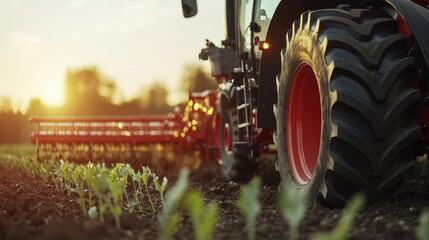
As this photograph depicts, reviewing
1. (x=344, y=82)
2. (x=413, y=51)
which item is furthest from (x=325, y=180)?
(x=413, y=51)

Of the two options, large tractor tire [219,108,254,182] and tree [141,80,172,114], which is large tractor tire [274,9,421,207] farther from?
tree [141,80,172,114]

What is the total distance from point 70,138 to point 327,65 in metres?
7.62

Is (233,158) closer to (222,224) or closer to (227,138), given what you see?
Answer: (227,138)

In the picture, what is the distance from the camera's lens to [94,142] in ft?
35.8

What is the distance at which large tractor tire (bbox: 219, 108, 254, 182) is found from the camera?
7762mm

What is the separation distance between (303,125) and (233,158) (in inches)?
134

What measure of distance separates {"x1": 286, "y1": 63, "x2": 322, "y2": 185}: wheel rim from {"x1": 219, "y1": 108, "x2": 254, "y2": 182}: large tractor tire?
3106 millimetres

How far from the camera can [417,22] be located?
354 centimetres

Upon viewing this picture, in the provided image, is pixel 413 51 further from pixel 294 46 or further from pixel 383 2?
pixel 294 46

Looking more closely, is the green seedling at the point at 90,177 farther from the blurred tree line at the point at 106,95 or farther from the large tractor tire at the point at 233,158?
the blurred tree line at the point at 106,95

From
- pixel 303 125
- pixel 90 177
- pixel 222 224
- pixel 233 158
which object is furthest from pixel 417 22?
pixel 233 158

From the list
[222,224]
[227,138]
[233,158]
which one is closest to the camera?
[222,224]

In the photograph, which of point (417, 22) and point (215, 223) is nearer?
point (215, 223)

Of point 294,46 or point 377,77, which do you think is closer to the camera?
point 377,77
